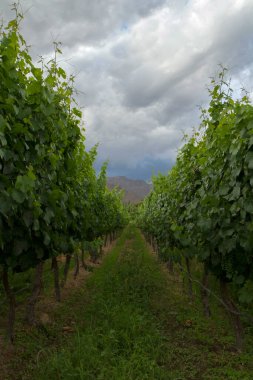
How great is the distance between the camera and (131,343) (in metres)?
6.61

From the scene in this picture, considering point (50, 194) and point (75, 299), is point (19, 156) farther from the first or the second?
point (75, 299)

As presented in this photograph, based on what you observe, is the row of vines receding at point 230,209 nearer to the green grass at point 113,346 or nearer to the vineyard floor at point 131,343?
the vineyard floor at point 131,343

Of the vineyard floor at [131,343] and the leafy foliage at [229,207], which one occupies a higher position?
the leafy foliage at [229,207]

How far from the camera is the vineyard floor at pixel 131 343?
549 cm

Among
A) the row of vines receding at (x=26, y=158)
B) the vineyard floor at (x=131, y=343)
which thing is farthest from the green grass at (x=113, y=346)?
the row of vines receding at (x=26, y=158)

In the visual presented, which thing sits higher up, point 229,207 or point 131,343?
point 229,207

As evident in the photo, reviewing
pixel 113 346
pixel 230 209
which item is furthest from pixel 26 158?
pixel 113 346

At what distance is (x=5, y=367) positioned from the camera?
19.0ft

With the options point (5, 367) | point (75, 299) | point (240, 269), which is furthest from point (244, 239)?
point (75, 299)

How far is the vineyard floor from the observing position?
18.0 feet

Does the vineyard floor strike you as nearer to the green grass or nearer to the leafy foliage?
the green grass

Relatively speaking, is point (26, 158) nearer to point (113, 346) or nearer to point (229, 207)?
point (229, 207)

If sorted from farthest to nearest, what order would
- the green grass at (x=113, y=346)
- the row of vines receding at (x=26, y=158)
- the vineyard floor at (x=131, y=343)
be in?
the vineyard floor at (x=131, y=343) < the green grass at (x=113, y=346) < the row of vines receding at (x=26, y=158)

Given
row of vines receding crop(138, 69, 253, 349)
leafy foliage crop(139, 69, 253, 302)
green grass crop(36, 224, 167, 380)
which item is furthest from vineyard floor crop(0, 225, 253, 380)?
leafy foliage crop(139, 69, 253, 302)
